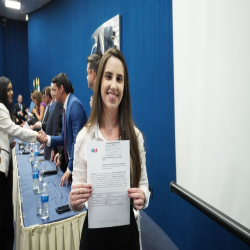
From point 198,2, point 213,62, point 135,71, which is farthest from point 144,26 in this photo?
point 213,62

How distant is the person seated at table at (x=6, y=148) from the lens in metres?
1.83

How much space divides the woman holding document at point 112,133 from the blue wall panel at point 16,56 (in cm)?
906

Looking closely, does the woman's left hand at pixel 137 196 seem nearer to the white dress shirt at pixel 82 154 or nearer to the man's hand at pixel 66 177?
the white dress shirt at pixel 82 154

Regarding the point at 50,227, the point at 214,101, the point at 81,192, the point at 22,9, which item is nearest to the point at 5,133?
the point at 50,227

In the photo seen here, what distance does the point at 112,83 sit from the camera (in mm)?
905

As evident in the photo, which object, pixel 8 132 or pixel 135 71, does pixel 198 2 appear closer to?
pixel 135 71

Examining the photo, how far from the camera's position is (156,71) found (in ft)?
7.38

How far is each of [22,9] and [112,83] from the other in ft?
26.3

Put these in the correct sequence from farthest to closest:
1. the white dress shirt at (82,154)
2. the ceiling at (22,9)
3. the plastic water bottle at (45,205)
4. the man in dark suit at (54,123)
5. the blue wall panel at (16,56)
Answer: the blue wall panel at (16,56) < the ceiling at (22,9) < the man in dark suit at (54,123) < the plastic water bottle at (45,205) < the white dress shirt at (82,154)

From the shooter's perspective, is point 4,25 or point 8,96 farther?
point 4,25

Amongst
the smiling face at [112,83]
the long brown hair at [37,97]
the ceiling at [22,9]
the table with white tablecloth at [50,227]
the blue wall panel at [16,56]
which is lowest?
the table with white tablecloth at [50,227]

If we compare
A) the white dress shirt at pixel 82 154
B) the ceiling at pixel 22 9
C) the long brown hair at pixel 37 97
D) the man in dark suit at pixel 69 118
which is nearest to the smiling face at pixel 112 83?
the white dress shirt at pixel 82 154

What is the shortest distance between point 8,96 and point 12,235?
4.60 ft

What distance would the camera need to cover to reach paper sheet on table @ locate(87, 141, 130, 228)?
77cm
